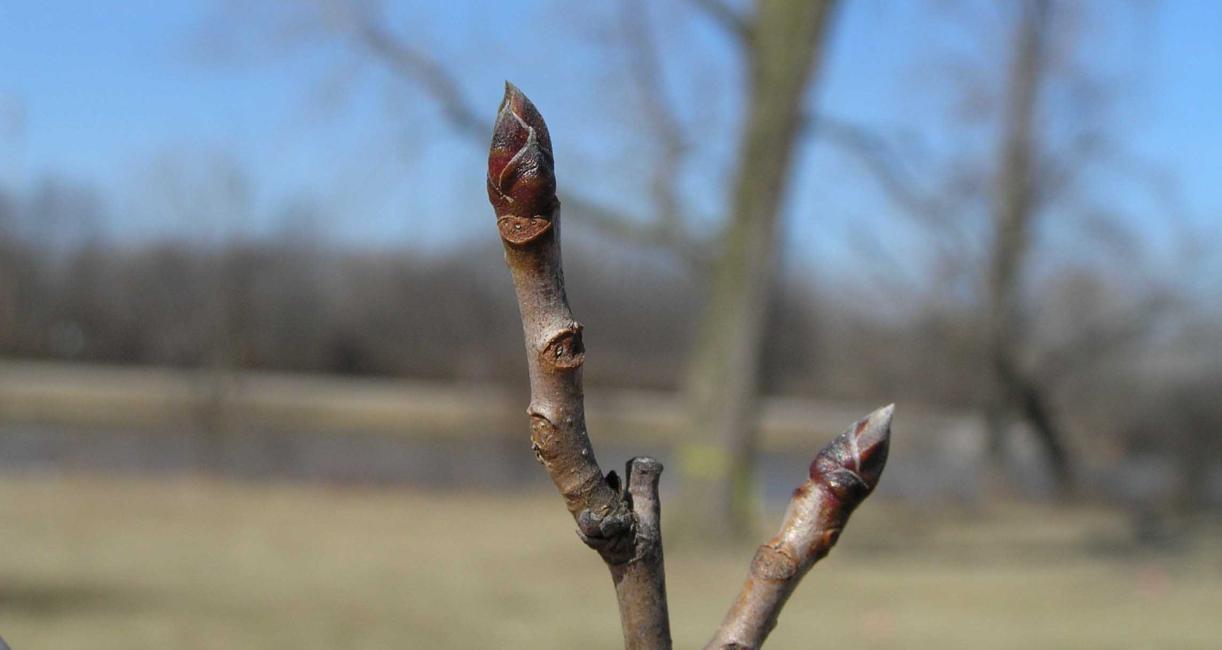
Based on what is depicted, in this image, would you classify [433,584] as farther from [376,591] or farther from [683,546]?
[683,546]

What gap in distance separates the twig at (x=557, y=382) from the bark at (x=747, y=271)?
1021 centimetres

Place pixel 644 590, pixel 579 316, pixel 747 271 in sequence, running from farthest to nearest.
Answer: pixel 579 316 < pixel 747 271 < pixel 644 590

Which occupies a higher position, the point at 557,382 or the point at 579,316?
the point at 579,316

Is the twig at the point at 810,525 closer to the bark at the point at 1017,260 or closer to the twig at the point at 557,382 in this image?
the twig at the point at 557,382

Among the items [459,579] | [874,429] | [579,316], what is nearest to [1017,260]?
[579,316]

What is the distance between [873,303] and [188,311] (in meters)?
11.5

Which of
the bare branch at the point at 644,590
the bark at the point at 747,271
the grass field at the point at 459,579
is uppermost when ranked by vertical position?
the bark at the point at 747,271

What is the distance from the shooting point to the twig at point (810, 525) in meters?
0.94

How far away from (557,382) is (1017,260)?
50.1 ft

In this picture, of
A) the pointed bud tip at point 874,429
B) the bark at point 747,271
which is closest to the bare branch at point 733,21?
the bark at point 747,271

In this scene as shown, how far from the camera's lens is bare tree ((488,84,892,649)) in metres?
0.76

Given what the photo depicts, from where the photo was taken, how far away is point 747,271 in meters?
11.1

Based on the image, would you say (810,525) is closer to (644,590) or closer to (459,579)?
(644,590)

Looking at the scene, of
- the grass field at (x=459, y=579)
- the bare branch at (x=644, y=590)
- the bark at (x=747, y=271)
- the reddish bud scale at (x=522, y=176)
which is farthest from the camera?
the bark at (x=747, y=271)
